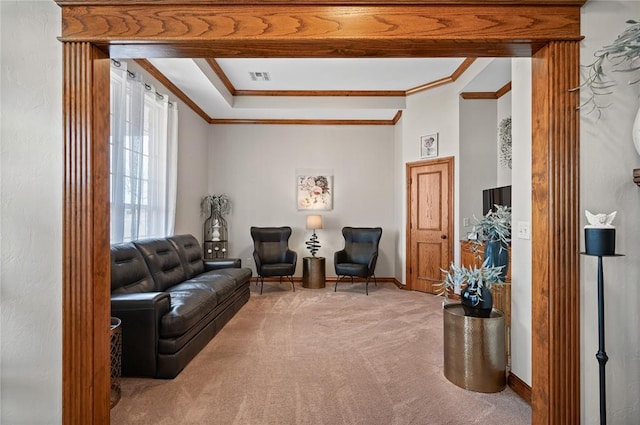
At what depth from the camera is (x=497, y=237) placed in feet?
9.12

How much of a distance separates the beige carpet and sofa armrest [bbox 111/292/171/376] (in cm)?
11

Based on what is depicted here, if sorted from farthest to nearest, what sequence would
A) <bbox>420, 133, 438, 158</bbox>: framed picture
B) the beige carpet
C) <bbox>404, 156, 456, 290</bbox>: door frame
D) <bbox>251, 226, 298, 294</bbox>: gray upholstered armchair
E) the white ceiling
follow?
<bbox>251, 226, 298, 294</bbox>: gray upholstered armchair
<bbox>420, 133, 438, 158</bbox>: framed picture
<bbox>404, 156, 456, 290</bbox>: door frame
the white ceiling
the beige carpet

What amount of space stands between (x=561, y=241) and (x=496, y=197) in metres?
2.91

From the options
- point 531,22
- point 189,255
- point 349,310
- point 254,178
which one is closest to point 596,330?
point 531,22

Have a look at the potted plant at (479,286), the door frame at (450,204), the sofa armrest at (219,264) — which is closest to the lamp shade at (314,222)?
the door frame at (450,204)

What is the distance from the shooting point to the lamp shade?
20.5 ft

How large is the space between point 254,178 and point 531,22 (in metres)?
5.37

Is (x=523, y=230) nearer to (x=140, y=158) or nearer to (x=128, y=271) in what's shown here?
(x=128, y=271)

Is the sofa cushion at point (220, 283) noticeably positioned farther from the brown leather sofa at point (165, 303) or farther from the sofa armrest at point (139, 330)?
the sofa armrest at point (139, 330)

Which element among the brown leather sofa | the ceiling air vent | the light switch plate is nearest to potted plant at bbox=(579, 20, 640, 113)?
the light switch plate

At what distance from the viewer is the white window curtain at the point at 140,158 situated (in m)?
3.49

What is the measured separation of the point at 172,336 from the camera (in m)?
2.76

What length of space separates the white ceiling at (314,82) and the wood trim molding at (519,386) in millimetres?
3284

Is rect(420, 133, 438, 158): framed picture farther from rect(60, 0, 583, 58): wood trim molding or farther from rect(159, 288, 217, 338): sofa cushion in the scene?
rect(60, 0, 583, 58): wood trim molding
